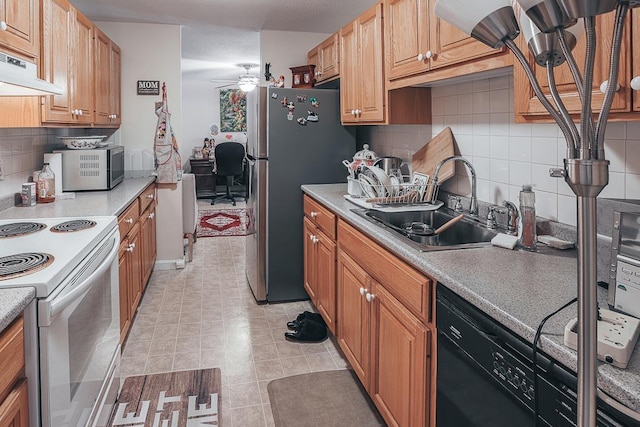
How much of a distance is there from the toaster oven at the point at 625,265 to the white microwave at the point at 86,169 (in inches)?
124

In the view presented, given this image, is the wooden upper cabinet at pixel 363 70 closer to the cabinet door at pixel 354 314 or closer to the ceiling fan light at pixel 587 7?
the cabinet door at pixel 354 314

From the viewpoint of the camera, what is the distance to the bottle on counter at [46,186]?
2.86 meters

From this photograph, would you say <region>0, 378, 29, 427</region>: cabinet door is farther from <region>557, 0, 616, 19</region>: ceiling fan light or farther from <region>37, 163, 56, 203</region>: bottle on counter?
<region>37, 163, 56, 203</region>: bottle on counter

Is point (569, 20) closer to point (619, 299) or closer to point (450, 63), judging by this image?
point (619, 299)

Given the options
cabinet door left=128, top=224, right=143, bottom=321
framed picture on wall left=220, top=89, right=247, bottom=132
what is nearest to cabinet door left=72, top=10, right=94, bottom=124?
cabinet door left=128, top=224, right=143, bottom=321

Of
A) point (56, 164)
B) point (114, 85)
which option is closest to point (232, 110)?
point (114, 85)

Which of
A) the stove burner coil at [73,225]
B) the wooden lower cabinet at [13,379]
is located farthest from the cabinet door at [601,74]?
the stove burner coil at [73,225]

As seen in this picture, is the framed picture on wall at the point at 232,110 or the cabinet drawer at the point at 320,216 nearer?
the cabinet drawer at the point at 320,216

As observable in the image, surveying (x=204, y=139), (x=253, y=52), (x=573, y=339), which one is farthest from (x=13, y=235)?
(x=204, y=139)

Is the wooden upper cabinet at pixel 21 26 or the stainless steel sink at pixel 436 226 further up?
the wooden upper cabinet at pixel 21 26

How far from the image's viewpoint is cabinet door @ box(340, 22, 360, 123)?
313cm

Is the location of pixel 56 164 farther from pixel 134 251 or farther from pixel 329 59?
pixel 329 59

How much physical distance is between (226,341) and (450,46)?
2114mm

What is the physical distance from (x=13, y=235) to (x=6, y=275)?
631 millimetres
